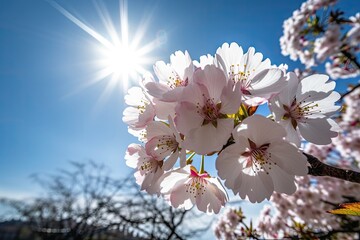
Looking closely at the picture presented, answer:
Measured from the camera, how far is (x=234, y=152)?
546 millimetres

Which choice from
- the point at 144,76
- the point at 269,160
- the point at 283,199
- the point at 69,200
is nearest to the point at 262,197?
the point at 269,160

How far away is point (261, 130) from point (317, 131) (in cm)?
21

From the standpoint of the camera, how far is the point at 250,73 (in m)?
0.67

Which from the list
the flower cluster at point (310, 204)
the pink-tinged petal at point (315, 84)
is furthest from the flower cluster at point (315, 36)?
the pink-tinged petal at point (315, 84)

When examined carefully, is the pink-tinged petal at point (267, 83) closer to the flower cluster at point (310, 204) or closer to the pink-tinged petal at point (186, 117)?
the pink-tinged petal at point (186, 117)

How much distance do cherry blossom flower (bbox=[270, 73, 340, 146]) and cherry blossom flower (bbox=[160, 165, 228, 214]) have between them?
29 centimetres

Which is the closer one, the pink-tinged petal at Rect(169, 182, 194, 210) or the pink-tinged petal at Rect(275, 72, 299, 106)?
the pink-tinged petal at Rect(275, 72, 299, 106)

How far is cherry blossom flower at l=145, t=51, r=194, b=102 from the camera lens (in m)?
0.62

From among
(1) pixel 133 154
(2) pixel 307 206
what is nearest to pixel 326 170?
(1) pixel 133 154

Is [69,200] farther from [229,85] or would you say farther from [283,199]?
[229,85]

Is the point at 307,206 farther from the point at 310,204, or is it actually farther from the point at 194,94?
the point at 194,94

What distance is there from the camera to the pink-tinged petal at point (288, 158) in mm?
522

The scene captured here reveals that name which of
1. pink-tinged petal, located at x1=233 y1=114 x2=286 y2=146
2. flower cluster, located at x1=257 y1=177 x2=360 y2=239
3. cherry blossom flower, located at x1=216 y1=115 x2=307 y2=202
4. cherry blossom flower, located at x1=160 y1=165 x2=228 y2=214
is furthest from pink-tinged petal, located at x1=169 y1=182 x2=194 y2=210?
flower cluster, located at x1=257 y1=177 x2=360 y2=239

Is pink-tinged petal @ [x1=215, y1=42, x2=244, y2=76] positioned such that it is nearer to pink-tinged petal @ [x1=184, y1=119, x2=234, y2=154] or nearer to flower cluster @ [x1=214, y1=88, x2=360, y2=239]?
pink-tinged petal @ [x1=184, y1=119, x2=234, y2=154]
